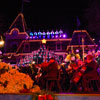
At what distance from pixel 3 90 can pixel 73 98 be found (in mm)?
1471

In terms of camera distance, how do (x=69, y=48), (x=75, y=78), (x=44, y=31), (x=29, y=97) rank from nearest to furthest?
(x=29, y=97)
(x=75, y=78)
(x=69, y=48)
(x=44, y=31)

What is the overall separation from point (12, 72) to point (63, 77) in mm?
3157

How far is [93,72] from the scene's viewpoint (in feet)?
19.7

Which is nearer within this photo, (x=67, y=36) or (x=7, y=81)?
(x=7, y=81)

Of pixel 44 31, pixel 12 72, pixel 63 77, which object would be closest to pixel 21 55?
pixel 44 31

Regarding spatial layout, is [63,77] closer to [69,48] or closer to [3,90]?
[3,90]

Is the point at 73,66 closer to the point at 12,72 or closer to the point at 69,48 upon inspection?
Answer: the point at 12,72

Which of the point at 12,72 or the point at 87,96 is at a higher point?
the point at 12,72

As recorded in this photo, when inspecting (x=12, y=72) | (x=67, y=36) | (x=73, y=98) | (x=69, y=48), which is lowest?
(x=73, y=98)

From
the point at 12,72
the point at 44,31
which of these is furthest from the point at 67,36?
the point at 12,72

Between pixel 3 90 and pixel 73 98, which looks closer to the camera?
pixel 73 98

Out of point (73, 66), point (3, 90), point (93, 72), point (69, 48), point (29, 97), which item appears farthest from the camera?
point (69, 48)

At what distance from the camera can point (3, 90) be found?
3.96 m

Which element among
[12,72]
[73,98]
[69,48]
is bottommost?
[73,98]
